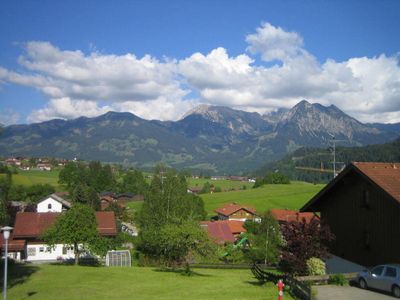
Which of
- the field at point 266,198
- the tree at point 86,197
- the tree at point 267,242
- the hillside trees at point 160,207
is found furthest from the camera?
the field at point 266,198

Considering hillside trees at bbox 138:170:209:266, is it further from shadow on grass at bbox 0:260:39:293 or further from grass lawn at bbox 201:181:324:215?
grass lawn at bbox 201:181:324:215

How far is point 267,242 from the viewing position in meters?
57.0

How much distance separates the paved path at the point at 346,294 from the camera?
18000mm

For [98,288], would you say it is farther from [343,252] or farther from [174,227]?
[343,252]

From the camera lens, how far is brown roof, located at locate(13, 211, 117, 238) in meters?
57.5

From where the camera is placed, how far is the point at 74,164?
7106 inches

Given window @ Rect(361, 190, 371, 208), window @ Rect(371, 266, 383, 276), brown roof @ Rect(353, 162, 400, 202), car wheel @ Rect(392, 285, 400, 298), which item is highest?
brown roof @ Rect(353, 162, 400, 202)

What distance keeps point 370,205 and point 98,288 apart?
1661 cm

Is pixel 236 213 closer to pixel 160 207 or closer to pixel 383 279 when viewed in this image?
pixel 160 207

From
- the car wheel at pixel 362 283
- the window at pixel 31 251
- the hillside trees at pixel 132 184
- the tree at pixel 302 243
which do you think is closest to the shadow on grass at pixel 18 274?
the tree at pixel 302 243

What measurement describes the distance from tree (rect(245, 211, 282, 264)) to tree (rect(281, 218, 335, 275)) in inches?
1153

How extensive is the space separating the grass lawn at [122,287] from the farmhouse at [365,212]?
19.7ft

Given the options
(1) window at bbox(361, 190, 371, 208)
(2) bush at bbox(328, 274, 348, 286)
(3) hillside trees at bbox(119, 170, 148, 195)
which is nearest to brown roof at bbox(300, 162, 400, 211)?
(1) window at bbox(361, 190, 371, 208)

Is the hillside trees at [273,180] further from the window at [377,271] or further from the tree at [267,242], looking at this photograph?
the window at [377,271]
